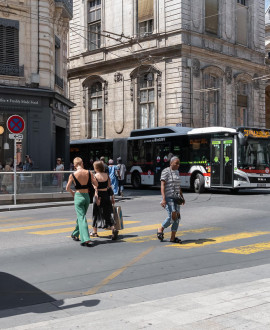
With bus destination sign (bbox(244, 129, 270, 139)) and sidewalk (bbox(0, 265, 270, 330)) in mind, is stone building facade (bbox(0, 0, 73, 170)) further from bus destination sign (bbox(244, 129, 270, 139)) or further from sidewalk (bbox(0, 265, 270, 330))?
sidewalk (bbox(0, 265, 270, 330))

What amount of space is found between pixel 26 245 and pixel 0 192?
8.56m

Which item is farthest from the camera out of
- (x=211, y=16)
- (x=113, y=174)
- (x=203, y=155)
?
(x=211, y=16)

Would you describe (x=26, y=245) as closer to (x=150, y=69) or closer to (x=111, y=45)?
(x=150, y=69)

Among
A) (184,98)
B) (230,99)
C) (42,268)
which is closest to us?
(42,268)

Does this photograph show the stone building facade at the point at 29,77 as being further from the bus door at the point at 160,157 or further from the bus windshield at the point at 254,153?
the bus windshield at the point at 254,153

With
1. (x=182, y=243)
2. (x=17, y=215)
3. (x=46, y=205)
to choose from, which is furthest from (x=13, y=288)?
(x=46, y=205)

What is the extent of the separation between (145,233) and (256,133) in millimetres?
13261

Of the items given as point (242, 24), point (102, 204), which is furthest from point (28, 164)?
point (242, 24)

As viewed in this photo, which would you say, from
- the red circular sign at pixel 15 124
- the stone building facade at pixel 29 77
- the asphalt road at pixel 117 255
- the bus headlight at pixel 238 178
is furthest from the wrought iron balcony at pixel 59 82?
the asphalt road at pixel 117 255

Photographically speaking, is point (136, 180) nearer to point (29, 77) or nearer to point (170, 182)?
point (29, 77)

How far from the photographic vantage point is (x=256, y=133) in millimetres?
22578

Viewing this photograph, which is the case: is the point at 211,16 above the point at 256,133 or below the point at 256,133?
above

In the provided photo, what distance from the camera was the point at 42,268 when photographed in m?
7.43

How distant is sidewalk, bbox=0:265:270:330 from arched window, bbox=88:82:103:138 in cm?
3449
